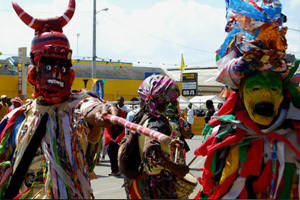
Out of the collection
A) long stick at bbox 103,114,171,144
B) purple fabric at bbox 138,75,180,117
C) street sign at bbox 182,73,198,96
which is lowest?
street sign at bbox 182,73,198,96

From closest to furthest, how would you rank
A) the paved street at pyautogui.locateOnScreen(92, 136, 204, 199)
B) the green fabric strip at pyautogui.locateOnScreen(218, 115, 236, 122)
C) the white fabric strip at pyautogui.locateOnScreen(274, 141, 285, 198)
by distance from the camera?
the white fabric strip at pyautogui.locateOnScreen(274, 141, 285, 198), the green fabric strip at pyautogui.locateOnScreen(218, 115, 236, 122), the paved street at pyautogui.locateOnScreen(92, 136, 204, 199)

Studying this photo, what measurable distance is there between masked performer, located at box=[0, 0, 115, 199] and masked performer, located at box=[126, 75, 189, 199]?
494 mm

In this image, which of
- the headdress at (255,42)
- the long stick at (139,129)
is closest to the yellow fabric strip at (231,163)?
the headdress at (255,42)

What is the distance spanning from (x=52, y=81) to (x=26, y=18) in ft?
1.96

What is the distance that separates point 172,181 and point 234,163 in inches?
34.1

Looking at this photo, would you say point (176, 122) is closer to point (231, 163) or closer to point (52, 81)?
point (231, 163)

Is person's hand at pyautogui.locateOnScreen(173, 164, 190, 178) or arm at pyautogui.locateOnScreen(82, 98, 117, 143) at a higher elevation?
arm at pyautogui.locateOnScreen(82, 98, 117, 143)

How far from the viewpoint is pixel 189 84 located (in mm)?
39281

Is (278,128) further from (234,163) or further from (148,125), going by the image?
(148,125)

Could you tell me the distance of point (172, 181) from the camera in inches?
155

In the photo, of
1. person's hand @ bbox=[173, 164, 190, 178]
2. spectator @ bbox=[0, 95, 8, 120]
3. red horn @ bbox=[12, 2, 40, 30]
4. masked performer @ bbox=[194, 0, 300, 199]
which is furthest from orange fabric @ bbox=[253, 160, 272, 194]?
spectator @ bbox=[0, 95, 8, 120]

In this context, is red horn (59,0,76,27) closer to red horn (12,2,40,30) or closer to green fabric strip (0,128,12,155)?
red horn (12,2,40,30)

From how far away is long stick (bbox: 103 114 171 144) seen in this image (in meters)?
2.64

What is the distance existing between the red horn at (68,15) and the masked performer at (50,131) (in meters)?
0.06
